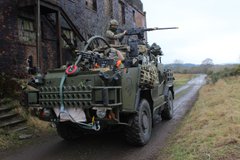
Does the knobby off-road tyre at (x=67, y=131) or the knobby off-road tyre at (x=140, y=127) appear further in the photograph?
the knobby off-road tyre at (x=67, y=131)

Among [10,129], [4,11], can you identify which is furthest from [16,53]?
[10,129]

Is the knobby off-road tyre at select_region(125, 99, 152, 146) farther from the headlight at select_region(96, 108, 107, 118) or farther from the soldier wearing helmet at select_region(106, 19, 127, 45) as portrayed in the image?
the soldier wearing helmet at select_region(106, 19, 127, 45)

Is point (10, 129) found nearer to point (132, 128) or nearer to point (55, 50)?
point (132, 128)

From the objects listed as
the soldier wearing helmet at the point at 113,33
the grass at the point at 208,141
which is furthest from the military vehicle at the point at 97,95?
the soldier wearing helmet at the point at 113,33

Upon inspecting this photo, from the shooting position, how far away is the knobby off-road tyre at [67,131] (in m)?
7.12

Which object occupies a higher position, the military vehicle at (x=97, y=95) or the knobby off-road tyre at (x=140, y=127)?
the military vehicle at (x=97, y=95)

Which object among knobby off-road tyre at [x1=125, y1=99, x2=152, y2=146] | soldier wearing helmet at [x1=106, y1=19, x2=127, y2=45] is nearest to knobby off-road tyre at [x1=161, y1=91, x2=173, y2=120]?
soldier wearing helmet at [x1=106, y1=19, x2=127, y2=45]

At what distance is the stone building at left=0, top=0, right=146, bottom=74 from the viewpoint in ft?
37.8

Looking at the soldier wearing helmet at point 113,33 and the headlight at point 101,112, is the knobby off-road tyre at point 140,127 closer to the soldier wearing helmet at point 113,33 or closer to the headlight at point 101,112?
the headlight at point 101,112

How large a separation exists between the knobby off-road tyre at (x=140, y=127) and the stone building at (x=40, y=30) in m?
5.74

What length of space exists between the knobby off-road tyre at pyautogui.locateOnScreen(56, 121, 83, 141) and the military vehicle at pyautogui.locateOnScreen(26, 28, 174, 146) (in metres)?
0.02

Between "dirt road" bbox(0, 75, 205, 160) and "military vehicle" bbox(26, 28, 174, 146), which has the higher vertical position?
"military vehicle" bbox(26, 28, 174, 146)

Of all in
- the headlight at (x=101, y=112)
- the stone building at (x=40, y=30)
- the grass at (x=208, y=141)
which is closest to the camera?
the grass at (x=208, y=141)

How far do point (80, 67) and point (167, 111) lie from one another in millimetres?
4185
